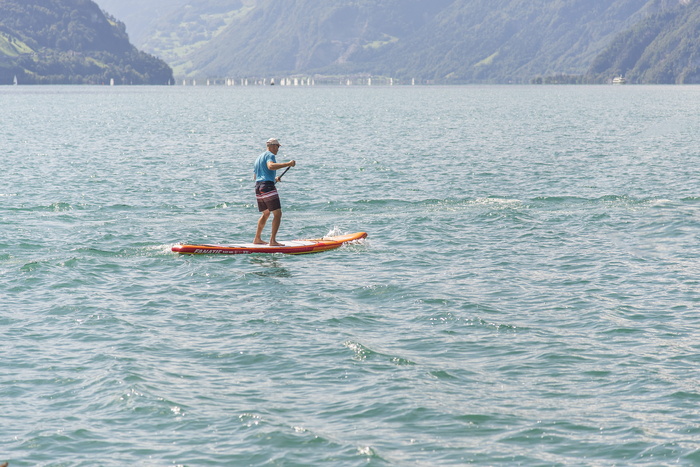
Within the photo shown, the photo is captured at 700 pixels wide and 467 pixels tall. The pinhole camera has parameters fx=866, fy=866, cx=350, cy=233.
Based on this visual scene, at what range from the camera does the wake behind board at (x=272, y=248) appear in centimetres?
2602

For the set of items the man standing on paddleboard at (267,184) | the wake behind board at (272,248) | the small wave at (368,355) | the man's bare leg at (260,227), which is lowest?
the small wave at (368,355)

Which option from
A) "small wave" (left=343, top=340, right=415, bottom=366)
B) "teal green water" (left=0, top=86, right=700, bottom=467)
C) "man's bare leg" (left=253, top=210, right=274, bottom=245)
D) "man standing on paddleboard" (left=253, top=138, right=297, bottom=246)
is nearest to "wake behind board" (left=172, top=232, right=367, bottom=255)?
"man's bare leg" (left=253, top=210, right=274, bottom=245)

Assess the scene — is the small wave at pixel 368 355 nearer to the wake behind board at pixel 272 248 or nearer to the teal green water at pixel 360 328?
the teal green water at pixel 360 328

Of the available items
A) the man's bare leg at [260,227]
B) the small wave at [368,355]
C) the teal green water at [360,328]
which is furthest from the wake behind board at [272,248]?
the small wave at [368,355]

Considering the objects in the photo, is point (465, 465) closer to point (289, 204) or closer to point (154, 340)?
point (154, 340)

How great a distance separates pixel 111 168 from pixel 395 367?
39.3 meters

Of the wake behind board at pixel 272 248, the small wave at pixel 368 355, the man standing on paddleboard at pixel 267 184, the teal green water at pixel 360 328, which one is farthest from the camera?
the wake behind board at pixel 272 248

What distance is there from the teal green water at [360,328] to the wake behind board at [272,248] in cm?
36

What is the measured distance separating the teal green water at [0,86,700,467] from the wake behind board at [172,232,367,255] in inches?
14.1

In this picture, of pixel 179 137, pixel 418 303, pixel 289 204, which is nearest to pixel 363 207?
pixel 289 204

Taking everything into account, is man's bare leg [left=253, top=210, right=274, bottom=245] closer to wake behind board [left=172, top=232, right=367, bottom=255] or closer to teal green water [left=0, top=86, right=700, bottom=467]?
wake behind board [left=172, top=232, right=367, bottom=255]

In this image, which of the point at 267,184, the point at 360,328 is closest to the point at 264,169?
the point at 267,184

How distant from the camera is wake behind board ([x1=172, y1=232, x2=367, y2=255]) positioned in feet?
85.4

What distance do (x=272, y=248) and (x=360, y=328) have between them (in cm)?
804
